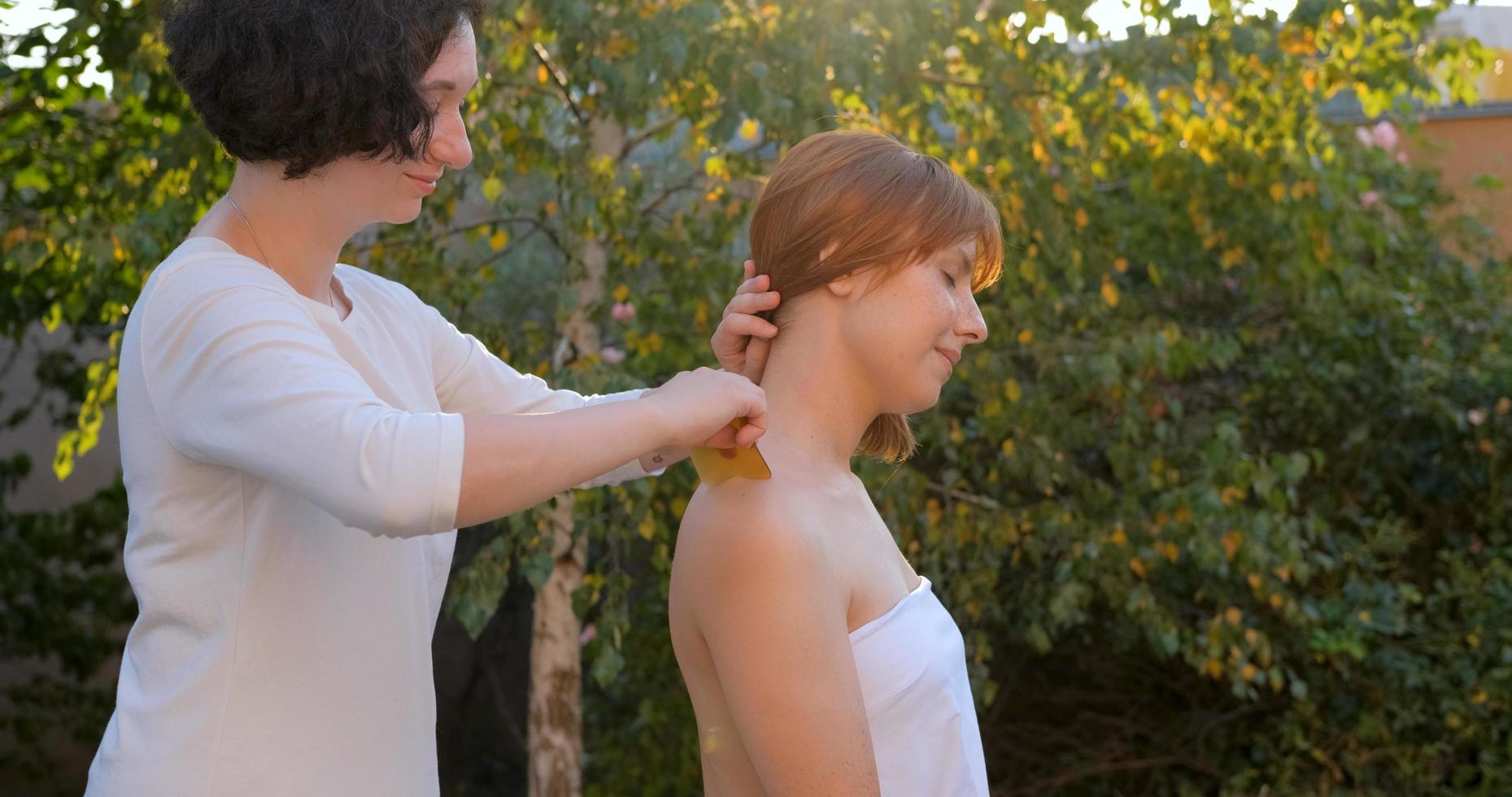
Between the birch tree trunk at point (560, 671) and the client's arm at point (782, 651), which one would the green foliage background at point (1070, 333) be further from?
the client's arm at point (782, 651)

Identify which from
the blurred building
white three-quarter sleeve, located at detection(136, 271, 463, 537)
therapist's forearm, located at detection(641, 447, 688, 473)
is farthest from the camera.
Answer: the blurred building

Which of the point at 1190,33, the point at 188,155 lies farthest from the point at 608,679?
the point at 1190,33

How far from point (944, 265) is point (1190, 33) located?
2.44 meters

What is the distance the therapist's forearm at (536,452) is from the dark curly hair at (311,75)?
1.19ft

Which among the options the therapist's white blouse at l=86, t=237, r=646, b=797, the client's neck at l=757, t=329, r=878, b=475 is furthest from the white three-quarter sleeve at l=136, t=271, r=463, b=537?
the client's neck at l=757, t=329, r=878, b=475

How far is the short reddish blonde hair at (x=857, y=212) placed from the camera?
1.67m

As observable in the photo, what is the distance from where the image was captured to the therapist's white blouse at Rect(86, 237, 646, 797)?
3.68 feet

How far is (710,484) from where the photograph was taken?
1.50m

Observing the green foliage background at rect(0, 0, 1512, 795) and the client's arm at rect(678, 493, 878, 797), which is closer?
the client's arm at rect(678, 493, 878, 797)

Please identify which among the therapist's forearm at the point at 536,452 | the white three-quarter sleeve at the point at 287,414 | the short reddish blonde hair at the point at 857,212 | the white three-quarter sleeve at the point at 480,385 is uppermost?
the white three-quarter sleeve at the point at 287,414

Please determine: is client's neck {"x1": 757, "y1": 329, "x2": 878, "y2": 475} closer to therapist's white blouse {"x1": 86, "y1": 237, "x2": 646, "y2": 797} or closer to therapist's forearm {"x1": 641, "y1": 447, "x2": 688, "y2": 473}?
therapist's forearm {"x1": 641, "y1": 447, "x2": 688, "y2": 473}

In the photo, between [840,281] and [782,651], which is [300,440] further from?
[840,281]

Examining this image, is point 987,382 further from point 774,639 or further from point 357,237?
point 774,639

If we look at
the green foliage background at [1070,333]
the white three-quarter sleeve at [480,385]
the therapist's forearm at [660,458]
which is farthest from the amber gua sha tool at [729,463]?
the green foliage background at [1070,333]
